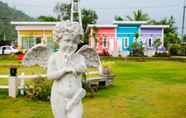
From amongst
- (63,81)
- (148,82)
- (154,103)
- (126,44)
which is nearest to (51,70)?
(63,81)

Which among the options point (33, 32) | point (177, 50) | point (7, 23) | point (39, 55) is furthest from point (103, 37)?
point (7, 23)

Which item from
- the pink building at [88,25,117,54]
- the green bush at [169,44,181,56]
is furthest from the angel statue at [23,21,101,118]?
the pink building at [88,25,117,54]

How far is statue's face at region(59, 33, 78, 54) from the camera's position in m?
4.94

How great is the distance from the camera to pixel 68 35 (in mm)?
4938

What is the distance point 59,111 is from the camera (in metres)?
4.93

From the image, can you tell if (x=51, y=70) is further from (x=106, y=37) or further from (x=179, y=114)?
(x=106, y=37)

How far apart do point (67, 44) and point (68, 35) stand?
0.37 ft

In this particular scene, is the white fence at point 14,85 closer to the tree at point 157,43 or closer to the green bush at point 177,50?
the green bush at point 177,50

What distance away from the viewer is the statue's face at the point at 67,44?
4.94 meters

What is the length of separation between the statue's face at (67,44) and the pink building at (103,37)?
1517 inches

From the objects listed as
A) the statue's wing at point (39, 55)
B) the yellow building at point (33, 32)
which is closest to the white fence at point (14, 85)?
the statue's wing at point (39, 55)

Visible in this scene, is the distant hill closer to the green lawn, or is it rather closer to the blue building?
the blue building

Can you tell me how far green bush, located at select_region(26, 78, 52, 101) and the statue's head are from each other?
6328 mm

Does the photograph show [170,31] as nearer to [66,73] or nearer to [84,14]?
[84,14]
